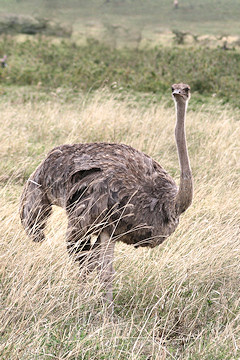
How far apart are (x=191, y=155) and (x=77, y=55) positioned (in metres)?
8.62

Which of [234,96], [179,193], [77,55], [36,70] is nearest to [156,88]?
[234,96]

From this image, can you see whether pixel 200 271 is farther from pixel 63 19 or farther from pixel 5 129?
pixel 63 19

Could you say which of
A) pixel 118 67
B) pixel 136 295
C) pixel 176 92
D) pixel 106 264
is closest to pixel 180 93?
pixel 176 92

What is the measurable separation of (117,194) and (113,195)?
2cm

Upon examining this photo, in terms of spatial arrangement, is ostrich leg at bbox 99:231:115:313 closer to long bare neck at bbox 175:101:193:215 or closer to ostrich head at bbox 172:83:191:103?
long bare neck at bbox 175:101:193:215

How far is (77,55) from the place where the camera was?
578 inches

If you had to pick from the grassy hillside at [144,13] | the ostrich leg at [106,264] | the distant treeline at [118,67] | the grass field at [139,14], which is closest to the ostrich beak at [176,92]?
the ostrich leg at [106,264]

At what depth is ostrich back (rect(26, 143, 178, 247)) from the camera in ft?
10.9

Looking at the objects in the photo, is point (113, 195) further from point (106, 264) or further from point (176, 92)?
point (176, 92)

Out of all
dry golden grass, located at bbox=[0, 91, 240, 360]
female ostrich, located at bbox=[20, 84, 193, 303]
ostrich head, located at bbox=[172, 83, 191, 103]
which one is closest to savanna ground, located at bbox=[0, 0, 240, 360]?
dry golden grass, located at bbox=[0, 91, 240, 360]

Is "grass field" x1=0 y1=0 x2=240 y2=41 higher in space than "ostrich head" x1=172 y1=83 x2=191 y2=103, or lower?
lower

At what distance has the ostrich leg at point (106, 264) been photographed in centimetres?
339

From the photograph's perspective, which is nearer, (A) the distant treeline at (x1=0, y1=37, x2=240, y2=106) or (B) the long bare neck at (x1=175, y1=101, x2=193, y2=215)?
(B) the long bare neck at (x1=175, y1=101, x2=193, y2=215)

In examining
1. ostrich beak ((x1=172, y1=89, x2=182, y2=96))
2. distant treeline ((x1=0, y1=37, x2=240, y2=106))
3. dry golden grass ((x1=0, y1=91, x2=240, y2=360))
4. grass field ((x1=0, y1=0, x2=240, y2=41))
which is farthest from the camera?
grass field ((x1=0, y1=0, x2=240, y2=41))
